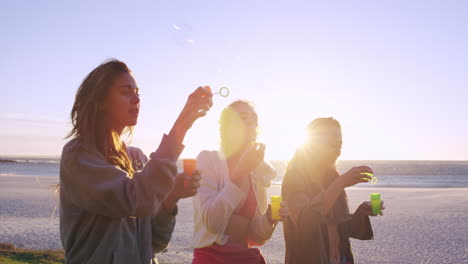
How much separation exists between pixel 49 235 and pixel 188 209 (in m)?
7.57

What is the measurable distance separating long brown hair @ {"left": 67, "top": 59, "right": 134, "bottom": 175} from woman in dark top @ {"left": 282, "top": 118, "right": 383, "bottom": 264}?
1845 millimetres

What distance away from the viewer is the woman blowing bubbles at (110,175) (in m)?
2.00

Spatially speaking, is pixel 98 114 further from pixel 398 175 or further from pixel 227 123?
pixel 398 175

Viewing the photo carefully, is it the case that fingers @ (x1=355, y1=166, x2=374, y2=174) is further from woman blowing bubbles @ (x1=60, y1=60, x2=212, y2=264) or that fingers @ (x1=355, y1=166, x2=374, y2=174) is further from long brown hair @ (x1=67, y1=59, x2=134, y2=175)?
long brown hair @ (x1=67, y1=59, x2=134, y2=175)

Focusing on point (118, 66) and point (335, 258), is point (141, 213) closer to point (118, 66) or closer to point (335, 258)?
point (118, 66)

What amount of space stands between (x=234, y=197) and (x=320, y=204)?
0.82m

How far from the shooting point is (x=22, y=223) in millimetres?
13820

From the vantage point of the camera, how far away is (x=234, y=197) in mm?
3377

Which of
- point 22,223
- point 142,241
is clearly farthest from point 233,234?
point 22,223

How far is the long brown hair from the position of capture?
7.38 feet

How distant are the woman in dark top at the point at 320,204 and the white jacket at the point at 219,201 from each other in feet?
0.78

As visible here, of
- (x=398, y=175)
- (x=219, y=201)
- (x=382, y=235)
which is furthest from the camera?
(x=398, y=175)

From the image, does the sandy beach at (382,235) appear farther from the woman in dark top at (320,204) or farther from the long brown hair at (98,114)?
the long brown hair at (98,114)

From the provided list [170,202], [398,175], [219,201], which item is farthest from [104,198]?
[398,175]
